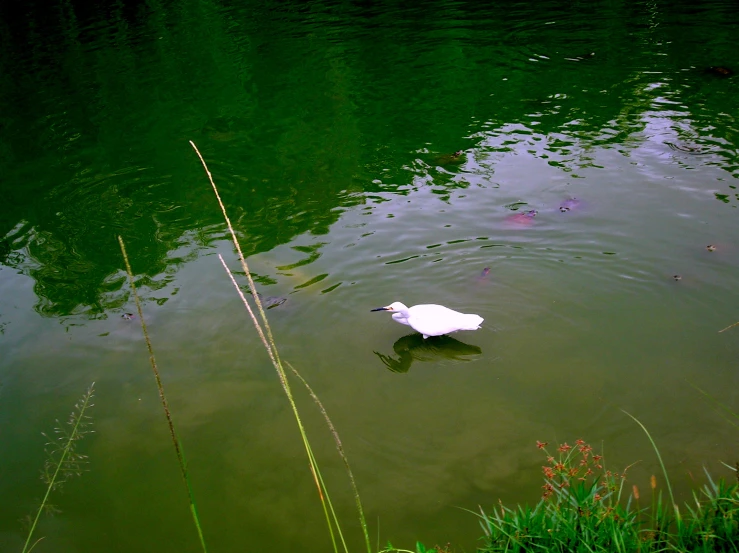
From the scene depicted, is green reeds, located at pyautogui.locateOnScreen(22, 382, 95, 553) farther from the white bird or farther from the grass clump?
the grass clump

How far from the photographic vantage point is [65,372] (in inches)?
212

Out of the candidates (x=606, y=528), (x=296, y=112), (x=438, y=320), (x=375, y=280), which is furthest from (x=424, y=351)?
(x=296, y=112)

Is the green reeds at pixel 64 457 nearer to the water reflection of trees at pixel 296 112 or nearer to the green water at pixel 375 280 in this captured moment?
the green water at pixel 375 280

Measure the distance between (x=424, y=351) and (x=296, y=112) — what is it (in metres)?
6.88

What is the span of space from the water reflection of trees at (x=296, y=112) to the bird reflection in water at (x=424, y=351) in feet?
7.71

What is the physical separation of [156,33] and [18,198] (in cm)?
1055

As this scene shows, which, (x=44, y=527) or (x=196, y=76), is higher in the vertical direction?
(x=196, y=76)

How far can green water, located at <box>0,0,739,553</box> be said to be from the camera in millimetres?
4160

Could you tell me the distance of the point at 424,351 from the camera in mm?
5367

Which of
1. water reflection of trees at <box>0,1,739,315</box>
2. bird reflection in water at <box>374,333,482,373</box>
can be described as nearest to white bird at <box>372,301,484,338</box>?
bird reflection in water at <box>374,333,482,373</box>

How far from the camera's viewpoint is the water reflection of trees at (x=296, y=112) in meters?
7.68

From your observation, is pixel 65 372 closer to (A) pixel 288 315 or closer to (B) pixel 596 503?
(A) pixel 288 315

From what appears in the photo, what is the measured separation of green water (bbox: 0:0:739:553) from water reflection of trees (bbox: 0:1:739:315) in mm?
65

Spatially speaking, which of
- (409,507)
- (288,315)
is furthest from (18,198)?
(409,507)
